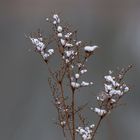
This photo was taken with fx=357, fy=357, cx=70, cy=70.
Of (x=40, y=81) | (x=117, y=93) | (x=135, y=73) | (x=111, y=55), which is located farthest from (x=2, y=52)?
(x=117, y=93)

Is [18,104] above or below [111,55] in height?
below

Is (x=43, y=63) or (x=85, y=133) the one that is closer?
(x=85, y=133)

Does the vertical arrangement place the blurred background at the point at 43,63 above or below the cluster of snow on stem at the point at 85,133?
above

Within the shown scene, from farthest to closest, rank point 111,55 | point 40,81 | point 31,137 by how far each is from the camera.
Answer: point 111,55 < point 40,81 < point 31,137

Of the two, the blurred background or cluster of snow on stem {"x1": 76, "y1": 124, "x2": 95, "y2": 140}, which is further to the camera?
the blurred background

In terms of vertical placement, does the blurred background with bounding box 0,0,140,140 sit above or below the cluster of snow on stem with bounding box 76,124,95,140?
above

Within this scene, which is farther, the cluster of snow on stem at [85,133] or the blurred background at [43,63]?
the blurred background at [43,63]

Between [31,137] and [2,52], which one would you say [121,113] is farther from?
[2,52]

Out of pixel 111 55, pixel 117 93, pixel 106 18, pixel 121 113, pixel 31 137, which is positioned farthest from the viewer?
pixel 106 18
